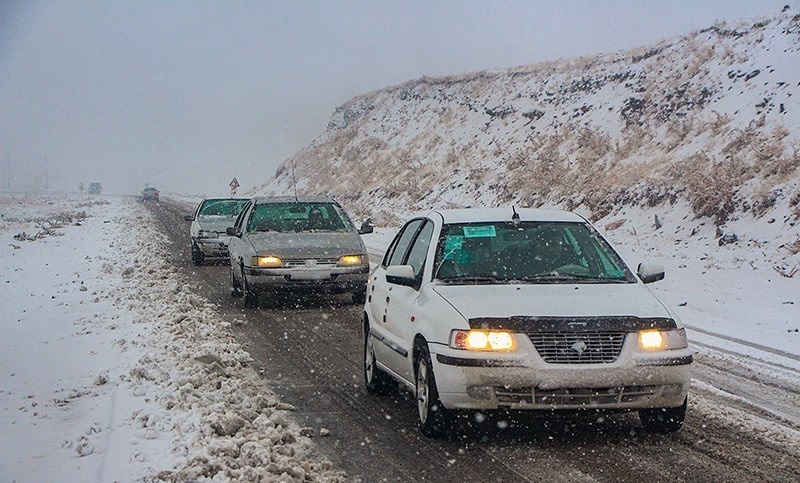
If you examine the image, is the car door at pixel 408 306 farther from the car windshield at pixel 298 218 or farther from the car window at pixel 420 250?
the car windshield at pixel 298 218

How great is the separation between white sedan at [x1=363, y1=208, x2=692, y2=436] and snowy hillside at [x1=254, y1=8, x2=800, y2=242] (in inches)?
528

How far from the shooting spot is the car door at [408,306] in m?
6.61

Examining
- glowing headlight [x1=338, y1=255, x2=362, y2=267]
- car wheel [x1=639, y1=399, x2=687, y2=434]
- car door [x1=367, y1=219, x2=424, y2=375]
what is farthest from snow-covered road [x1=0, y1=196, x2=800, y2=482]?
glowing headlight [x1=338, y1=255, x2=362, y2=267]

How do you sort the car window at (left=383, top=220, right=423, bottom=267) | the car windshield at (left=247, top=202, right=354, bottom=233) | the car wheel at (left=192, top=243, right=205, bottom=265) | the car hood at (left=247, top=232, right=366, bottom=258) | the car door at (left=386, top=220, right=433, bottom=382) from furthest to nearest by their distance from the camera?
the car wheel at (left=192, top=243, right=205, bottom=265) < the car windshield at (left=247, top=202, right=354, bottom=233) < the car hood at (left=247, top=232, right=366, bottom=258) < the car window at (left=383, top=220, right=423, bottom=267) < the car door at (left=386, top=220, right=433, bottom=382)

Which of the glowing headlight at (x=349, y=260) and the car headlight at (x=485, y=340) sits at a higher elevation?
the car headlight at (x=485, y=340)

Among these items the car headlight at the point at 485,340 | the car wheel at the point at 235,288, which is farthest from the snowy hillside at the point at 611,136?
the car headlight at the point at 485,340

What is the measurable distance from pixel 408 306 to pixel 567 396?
5.10 ft

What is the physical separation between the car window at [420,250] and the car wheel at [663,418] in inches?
75.7

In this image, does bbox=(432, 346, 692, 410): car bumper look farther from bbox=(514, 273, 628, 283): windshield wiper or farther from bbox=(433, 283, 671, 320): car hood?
bbox=(514, 273, 628, 283): windshield wiper

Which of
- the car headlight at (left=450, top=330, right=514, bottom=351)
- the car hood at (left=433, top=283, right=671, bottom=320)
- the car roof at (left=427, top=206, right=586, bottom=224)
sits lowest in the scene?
the car headlight at (left=450, top=330, right=514, bottom=351)

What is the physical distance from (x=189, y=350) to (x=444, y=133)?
49192mm

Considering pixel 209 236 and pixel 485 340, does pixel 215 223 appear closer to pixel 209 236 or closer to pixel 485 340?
pixel 209 236

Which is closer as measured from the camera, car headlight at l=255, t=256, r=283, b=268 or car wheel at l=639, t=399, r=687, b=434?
car wheel at l=639, t=399, r=687, b=434

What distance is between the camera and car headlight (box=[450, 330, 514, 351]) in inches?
226
